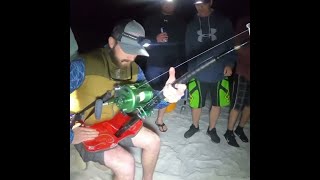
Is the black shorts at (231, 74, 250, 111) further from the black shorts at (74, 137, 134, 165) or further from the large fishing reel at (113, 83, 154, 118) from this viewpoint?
the black shorts at (74, 137, 134, 165)

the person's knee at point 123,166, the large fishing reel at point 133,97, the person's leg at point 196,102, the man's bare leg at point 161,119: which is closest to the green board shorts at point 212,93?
the person's leg at point 196,102

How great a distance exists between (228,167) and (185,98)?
29cm

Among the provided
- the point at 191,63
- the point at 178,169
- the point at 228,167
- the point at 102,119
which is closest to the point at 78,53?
the point at 102,119

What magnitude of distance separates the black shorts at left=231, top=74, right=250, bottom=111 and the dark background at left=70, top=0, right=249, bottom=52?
22 cm

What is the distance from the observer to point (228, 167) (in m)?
1.05

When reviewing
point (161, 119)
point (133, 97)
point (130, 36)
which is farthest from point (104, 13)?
point (161, 119)

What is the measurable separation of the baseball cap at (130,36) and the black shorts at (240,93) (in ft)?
1.26

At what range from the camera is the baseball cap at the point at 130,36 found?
91 cm

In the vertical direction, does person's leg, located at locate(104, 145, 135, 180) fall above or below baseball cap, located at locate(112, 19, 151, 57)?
below

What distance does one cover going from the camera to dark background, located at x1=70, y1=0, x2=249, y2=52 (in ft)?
3.11

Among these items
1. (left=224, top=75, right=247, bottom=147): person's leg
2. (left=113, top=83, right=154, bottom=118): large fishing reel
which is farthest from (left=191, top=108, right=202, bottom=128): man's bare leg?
(left=113, top=83, right=154, bottom=118): large fishing reel

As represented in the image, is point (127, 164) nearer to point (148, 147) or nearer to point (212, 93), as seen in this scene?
point (148, 147)
